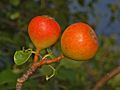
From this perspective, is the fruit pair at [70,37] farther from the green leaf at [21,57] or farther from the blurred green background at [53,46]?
the blurred green background at [53,46]

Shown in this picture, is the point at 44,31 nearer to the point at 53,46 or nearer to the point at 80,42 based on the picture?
the point at 80,42

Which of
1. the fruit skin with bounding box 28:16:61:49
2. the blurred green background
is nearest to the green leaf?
the fruit skin with bounding box 28:16:61:49

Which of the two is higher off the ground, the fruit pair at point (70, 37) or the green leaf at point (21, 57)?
the fruit pair at point (70, 37)

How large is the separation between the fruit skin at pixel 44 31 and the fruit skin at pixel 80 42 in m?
0.04

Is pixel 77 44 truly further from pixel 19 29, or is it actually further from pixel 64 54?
pixel 19 29

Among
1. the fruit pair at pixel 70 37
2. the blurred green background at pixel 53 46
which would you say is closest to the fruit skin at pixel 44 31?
the fruit pair at pixel 70 37

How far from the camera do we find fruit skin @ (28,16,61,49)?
105 cm

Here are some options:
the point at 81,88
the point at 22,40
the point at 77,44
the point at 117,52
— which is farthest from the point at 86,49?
the point at 117,52

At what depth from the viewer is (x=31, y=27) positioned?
1.10 m

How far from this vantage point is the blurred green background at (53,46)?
6.66 ft

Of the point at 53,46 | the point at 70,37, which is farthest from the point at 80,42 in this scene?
the point at 53,46

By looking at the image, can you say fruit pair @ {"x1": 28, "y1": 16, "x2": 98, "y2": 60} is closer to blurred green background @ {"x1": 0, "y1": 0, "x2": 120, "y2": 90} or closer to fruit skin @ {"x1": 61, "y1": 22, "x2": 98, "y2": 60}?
fruit skin @ {"x1": 61, "y1": 22, "x2": 98, "y2": 60}

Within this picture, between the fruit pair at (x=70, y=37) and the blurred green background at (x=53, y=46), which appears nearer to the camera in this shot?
the fruit pair at (x=70, y=37)

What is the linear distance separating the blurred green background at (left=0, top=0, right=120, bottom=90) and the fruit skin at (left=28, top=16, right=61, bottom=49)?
9.8 inches
